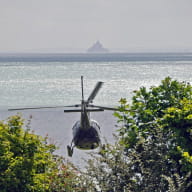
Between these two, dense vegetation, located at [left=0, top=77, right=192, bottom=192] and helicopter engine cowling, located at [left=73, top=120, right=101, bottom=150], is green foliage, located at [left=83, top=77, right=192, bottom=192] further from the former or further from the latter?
helicopter engine cowling, located at [left=73, top=120, right=101, bottom=150]

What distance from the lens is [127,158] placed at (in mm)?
21484

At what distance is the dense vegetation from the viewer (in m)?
20.1

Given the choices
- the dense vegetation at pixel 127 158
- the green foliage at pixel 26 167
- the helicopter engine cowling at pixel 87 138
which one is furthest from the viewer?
the helicopter engine cowling at pixel 87 138

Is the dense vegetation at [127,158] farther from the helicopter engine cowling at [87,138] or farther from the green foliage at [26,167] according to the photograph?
the helicopter engine cowling at [87,138]

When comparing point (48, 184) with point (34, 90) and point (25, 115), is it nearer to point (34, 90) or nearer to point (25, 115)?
point (25, 115)

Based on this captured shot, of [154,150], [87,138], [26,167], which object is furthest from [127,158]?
[87,138]

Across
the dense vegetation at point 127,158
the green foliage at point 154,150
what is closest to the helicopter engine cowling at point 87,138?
the green foliage at point 154,150

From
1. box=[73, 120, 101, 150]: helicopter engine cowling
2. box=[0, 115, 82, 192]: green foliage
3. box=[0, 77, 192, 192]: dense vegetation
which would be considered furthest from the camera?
box=[73, 120, 101, 150]: helicopter engine cowling

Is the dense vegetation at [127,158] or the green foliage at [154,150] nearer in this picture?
the green foliage at [154,150]

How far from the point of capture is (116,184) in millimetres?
19641

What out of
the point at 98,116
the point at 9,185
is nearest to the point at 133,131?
the point at 9,185

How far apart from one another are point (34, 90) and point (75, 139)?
96.1 m

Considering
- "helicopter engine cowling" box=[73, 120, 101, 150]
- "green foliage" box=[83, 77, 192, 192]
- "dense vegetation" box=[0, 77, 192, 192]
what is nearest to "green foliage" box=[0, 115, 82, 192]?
"dense vegetation" box=[0, 77, 192, 192]

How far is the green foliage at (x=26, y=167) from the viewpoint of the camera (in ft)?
71.8
